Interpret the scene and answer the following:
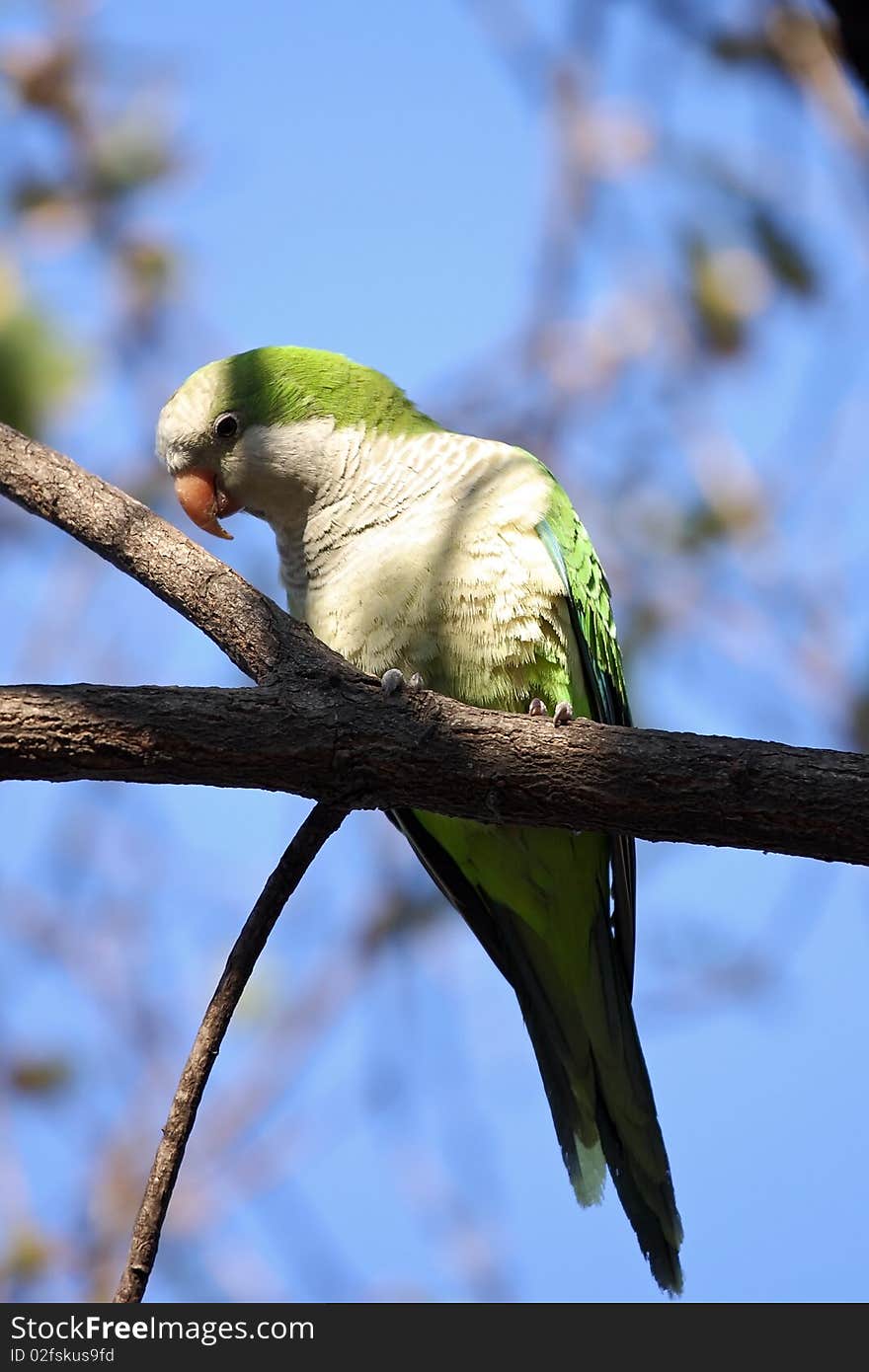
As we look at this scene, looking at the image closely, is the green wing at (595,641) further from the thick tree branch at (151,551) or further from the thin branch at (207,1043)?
the thin branch at (207,1043)

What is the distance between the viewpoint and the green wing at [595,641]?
14.1 feet

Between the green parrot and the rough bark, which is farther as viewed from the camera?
the green parrot

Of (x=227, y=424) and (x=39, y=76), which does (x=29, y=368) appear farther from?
(x=39, y=76)

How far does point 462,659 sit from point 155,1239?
1.98 m

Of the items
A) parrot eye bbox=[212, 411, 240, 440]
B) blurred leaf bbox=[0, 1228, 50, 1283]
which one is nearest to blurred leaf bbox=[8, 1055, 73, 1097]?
blurred leaf bbox=[0, 1228, 50, 1283]

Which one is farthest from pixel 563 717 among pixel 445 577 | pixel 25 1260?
pixel 25 1260

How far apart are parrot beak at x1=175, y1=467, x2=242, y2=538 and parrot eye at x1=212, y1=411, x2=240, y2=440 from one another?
19 centimetres

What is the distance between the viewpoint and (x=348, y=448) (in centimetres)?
452

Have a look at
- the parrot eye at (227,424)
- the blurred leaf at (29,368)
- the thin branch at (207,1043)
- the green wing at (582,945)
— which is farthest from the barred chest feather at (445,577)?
the blurred leaf at (29,368)

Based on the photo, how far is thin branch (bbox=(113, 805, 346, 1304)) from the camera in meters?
2.80

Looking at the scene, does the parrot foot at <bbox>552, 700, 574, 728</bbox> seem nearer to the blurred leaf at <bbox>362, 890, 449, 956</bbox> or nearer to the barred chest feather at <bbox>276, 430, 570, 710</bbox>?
the barred chest feather at <bbox>276, 430, 570, 710</bbox>

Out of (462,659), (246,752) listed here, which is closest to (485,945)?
(462,659)
